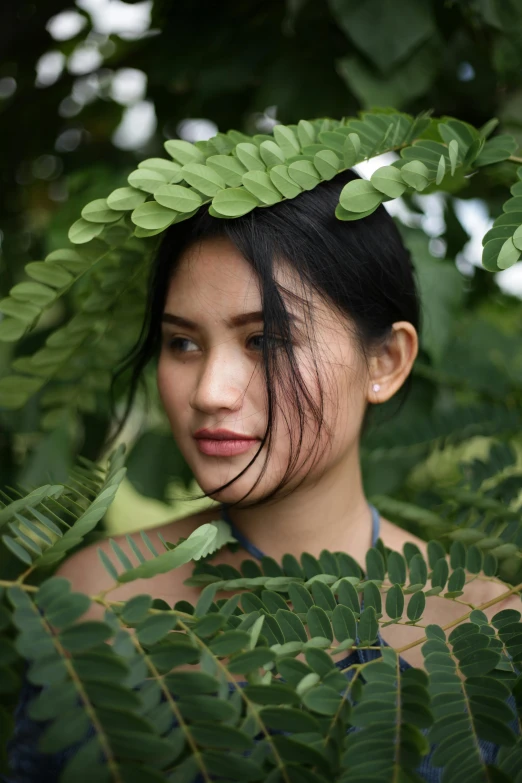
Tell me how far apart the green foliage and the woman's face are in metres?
0.18

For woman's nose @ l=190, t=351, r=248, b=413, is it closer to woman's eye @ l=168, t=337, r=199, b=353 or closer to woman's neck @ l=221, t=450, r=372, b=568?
woman's eye @ l=168, t=337, r=199, b=353

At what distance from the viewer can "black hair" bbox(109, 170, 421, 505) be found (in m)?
0.92

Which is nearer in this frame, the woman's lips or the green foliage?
the green foliage

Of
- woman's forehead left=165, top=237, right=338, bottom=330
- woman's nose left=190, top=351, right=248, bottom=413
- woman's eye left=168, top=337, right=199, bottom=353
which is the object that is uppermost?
woman's forehead left=165, top=237, right=338, bottom=330

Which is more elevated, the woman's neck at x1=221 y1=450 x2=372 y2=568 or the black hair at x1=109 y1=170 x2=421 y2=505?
the black hair at x1=109 y1=170 x2=421 y2=505

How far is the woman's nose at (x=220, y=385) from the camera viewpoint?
917 mm

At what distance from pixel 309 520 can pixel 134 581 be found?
0.28m

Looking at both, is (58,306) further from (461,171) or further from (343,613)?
(343,613)

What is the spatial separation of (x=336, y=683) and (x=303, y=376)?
0.39 metres

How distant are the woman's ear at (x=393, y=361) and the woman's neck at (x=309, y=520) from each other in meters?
0.12

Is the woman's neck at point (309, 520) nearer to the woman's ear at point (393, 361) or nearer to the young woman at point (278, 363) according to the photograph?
the young woman at point (278, 363)

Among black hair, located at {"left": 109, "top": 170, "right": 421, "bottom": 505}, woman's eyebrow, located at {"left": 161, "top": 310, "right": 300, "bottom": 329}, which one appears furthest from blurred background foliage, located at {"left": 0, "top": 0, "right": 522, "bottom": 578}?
woman's eyebrow, located at {"left": 161, "top": 310, "right": 300, "bottom": 329}

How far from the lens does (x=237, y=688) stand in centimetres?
64

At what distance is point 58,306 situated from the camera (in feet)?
5.38
